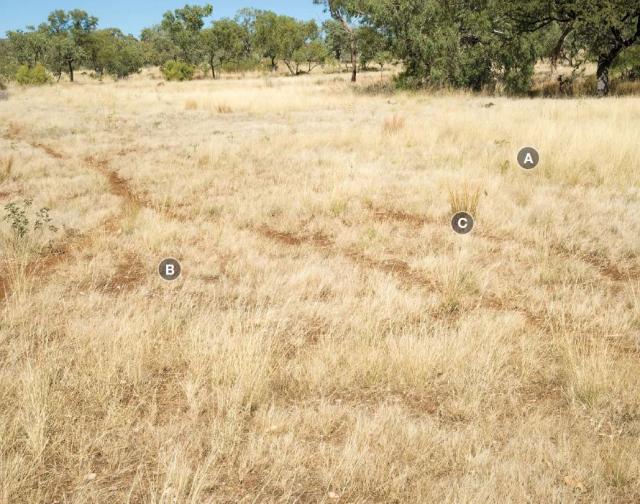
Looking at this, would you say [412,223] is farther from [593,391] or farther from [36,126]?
[36,126]

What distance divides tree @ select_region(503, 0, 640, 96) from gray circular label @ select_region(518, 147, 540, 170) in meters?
12.7

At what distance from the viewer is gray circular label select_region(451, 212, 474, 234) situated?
714 centimetres

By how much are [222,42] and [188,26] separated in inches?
181

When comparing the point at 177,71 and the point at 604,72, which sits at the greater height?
the point at 177,71

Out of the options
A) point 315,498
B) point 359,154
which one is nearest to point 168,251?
point 315,498

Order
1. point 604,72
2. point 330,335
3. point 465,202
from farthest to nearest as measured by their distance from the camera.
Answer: point 604,72 < point 465,202 < point 330,335

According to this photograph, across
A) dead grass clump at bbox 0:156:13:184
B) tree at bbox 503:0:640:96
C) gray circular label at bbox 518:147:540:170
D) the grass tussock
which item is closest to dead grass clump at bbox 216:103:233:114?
the grass tussock

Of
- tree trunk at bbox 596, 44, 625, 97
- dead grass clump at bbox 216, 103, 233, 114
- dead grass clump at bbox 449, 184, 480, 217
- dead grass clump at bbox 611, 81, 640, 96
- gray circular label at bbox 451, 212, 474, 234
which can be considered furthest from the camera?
dead grass clump at bbox 216, 103, 233, 114

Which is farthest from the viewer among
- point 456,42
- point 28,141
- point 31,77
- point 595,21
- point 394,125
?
point 31,77

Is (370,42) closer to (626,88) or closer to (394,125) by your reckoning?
(626,88)

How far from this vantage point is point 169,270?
18.8ft

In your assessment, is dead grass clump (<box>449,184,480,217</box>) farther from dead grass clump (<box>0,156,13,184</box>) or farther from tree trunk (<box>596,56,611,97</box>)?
tree trunk (<box>596,56,611,97</box>)

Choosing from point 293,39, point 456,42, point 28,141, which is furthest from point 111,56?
point 28,141

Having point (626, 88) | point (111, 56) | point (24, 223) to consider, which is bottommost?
point (24, 223)
